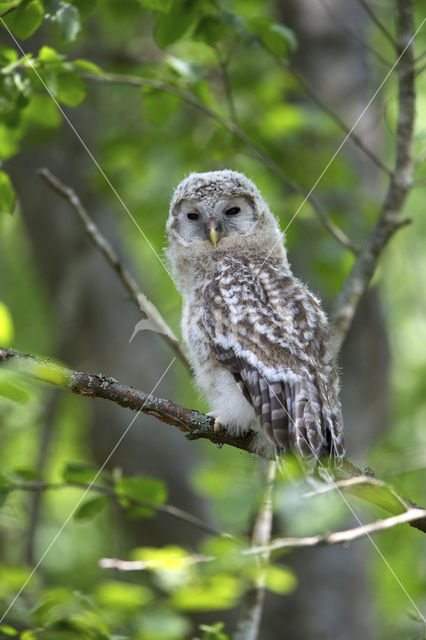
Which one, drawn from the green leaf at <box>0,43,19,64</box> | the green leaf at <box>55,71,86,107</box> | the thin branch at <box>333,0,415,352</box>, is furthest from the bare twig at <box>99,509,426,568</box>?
the green leaf at <box>0,43,19,64</box>

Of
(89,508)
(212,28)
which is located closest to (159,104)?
(212,28)

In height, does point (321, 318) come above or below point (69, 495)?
below

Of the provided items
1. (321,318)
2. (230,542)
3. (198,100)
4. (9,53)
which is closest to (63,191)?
(9,53)

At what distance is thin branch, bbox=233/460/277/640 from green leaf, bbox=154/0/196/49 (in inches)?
66.9

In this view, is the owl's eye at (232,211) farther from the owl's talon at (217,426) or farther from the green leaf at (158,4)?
the owl's talon at (217,426)

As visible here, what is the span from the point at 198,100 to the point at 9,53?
39.0 inches

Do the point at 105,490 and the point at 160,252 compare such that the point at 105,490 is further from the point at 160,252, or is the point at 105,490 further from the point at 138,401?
the point at 160,252

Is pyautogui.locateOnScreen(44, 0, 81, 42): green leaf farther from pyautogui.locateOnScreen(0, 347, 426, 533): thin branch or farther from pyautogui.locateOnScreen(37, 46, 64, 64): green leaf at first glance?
pyautogui.locateOnScreen(0, 347, 426, 533): thin branch

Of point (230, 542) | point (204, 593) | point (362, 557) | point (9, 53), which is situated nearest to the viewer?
point (204, 593)

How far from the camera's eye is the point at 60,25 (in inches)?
102

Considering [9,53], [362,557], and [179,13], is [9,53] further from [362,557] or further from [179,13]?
[362,557]

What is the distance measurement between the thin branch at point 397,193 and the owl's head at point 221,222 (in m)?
0.41

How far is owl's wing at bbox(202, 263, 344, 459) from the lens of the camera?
251cm

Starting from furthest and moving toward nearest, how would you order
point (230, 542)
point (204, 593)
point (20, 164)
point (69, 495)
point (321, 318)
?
point (69, 495), point (20, 164), point (321, 318), point (230, 542), point (204, 593)
